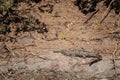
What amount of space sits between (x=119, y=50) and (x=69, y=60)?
86cm

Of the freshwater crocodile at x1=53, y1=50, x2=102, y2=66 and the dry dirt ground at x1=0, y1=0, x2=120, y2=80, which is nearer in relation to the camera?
the dry dirt ground at x1=0, y1=0, x2=120, y2=80

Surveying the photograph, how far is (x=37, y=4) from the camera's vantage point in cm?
514

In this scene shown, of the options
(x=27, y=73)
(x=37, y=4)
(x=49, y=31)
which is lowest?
(x=27, y=73)

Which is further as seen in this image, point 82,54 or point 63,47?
point 63,47

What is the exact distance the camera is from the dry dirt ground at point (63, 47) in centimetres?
401

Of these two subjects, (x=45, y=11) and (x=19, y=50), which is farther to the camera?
(x=45, y=11)

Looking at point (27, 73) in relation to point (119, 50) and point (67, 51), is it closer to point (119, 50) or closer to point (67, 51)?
point (67, 51)

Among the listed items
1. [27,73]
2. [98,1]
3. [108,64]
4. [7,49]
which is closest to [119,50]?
[108,64]

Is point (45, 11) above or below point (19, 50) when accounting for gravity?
above

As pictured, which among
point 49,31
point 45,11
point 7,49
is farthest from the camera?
point 45,11

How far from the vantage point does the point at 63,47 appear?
174 inches

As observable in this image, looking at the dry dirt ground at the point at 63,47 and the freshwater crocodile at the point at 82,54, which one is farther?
the freshwater crocodile at the point at 82,54

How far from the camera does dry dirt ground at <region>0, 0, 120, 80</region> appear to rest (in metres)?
4.01

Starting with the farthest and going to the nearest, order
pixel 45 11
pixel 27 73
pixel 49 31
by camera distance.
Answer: pixel 45 11
pixel 49 31
pixel 27 73
